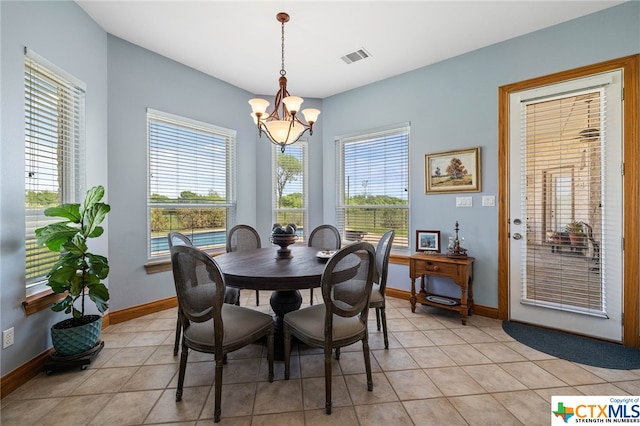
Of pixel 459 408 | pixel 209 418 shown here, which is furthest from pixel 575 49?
pixel 209 418

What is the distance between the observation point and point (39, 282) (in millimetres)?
2139

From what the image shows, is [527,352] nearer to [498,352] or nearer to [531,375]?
[498,352]

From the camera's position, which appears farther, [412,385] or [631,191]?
[631,191]

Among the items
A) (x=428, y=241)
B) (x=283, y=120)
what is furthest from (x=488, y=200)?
(x=283, y=120)

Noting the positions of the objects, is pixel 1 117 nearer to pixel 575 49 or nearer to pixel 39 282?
pixel 39 282

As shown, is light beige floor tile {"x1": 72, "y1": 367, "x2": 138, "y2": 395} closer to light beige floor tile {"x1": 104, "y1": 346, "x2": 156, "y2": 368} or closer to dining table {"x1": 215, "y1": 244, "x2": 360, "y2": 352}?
light beige floor tile {"x1": 104, "y1": 346, "x2": 156, "y2": 368}

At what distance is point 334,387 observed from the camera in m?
1.89

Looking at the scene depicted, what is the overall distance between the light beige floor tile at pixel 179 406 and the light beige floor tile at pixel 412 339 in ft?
5.37

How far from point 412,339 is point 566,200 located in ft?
6.51

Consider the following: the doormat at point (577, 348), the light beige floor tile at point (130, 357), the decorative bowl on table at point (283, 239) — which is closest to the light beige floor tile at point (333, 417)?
the decorative bowl on table at point (283, 239)

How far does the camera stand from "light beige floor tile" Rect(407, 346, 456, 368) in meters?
2.17

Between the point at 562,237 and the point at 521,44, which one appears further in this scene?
the point at 521,44

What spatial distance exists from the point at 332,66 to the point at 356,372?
332cm

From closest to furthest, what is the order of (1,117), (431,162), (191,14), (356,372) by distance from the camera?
(1,117)
(356,372)
(191,14)
(431,162)
